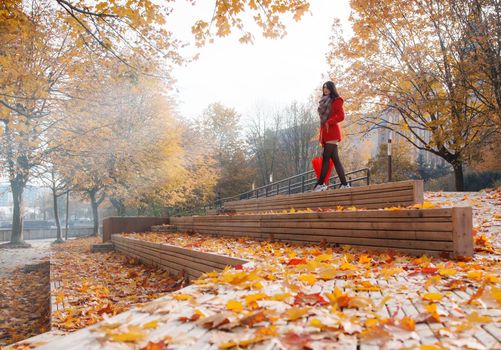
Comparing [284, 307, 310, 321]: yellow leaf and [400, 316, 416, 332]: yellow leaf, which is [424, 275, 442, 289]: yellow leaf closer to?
[400, 316, 416, 332]: yellow leaf

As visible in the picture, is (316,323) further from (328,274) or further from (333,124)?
(333,124)

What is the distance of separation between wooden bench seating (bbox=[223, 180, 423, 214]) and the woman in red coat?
1.62 feet

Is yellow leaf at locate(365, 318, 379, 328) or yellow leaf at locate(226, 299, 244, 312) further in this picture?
yellow leaf at locate(226, 299, 244, 312)

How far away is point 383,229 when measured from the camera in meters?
4.41

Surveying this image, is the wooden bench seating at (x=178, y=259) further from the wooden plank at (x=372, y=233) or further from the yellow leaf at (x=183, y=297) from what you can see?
the wooden plank at (x=372, y=233)

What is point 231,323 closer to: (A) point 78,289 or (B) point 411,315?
(B) point 411,315

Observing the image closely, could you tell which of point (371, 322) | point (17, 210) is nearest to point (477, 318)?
point (371, 322)

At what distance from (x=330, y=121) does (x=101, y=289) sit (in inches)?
190

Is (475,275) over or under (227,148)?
under

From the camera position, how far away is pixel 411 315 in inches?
81.0

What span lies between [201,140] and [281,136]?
11.9 m

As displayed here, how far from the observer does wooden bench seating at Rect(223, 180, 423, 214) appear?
5.64 metres

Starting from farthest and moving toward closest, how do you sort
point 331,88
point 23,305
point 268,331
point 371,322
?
1. point 331,88
2. point 23,305
3. point 371,322
4. point 268,331

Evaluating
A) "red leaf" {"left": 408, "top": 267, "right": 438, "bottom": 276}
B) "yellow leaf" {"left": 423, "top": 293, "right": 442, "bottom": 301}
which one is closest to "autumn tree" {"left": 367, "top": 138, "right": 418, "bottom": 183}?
"red leaf" {"left": 408, "top": 267, "right": 438, "bottom": 276}
